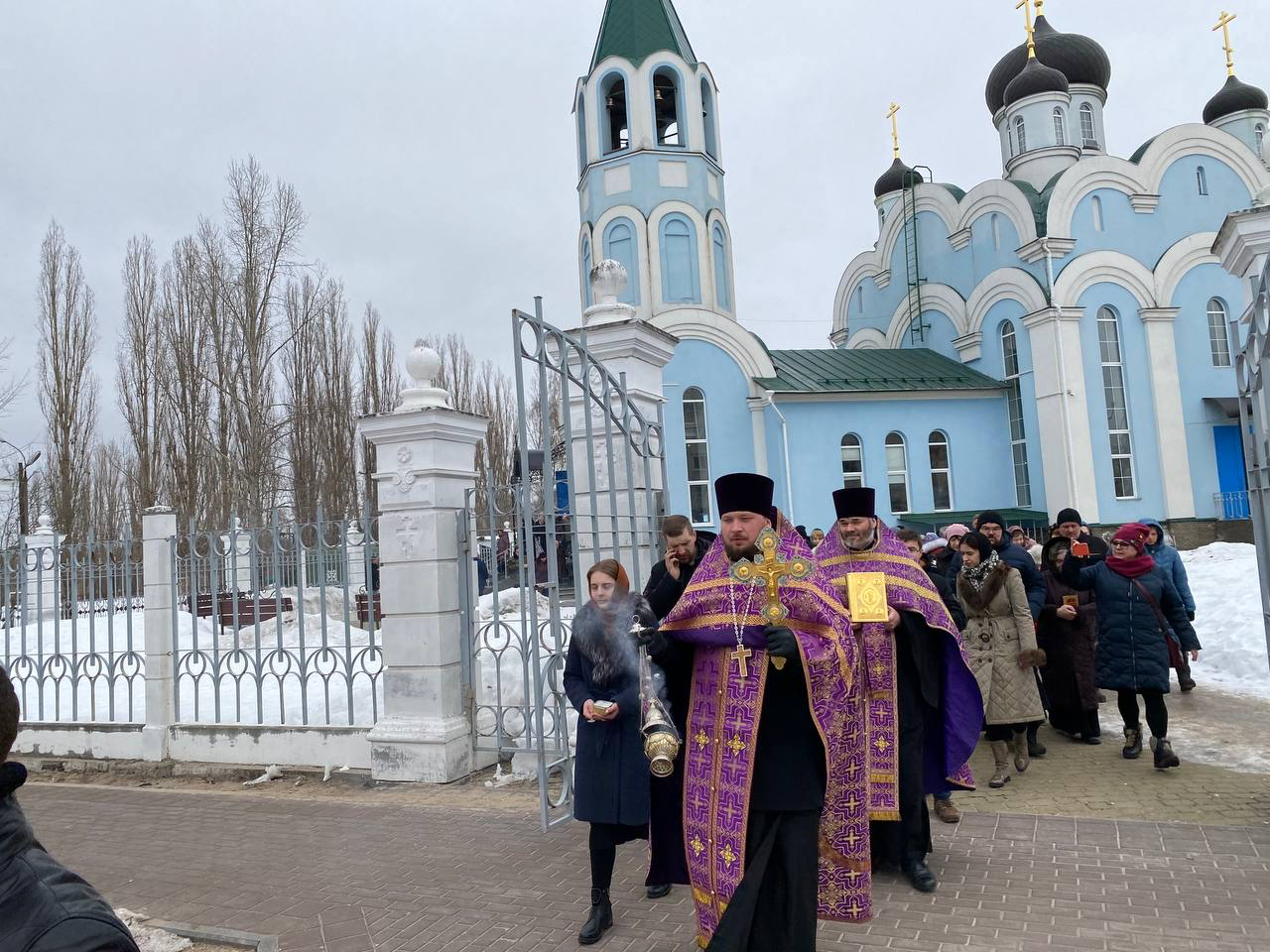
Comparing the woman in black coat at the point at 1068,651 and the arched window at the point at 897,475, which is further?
the arched window at the point at 897,475

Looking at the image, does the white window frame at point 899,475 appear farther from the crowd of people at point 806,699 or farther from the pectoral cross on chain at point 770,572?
the pectoral cross on chain at point 770,572

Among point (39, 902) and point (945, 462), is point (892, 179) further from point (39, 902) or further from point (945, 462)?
point (39, 902)

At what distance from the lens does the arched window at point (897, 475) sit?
20.1 m

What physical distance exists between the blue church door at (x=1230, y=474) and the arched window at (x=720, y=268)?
10.7m

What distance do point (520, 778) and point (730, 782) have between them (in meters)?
3.58

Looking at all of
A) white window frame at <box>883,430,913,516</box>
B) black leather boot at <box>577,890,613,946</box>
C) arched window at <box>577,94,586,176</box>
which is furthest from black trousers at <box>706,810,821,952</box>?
arched window at <box>577,94,586,176</box>

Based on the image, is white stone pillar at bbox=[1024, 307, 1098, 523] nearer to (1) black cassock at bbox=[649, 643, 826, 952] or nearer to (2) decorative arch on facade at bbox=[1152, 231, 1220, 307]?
(2) decorative arch on facade at bbox=[1152, 231, 1220, 307]

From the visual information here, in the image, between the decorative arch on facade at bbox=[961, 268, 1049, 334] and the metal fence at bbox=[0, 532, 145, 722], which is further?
the decorative arch on facade at bbox=[961, 268, 1049, 334]

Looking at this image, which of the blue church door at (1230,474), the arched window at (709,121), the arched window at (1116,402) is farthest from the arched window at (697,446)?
the blue church door at (1230,474)

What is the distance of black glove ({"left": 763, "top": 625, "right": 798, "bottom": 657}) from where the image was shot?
3184 mm

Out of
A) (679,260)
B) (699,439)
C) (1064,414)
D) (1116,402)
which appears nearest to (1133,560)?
(699,439)

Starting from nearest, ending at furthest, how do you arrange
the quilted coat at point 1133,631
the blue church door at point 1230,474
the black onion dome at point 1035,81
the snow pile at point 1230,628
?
1. the quilted coat at point 1133,631
2. the snow pile at point 1230,628
3. the blue church door at point 1230,474
4. the black onion dome at point 1035,81

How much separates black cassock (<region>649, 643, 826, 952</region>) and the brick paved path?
0.66 m

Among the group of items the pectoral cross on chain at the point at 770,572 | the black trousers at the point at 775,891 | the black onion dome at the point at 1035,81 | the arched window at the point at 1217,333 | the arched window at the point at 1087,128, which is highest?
the black onion dome at the point at 1035,81
